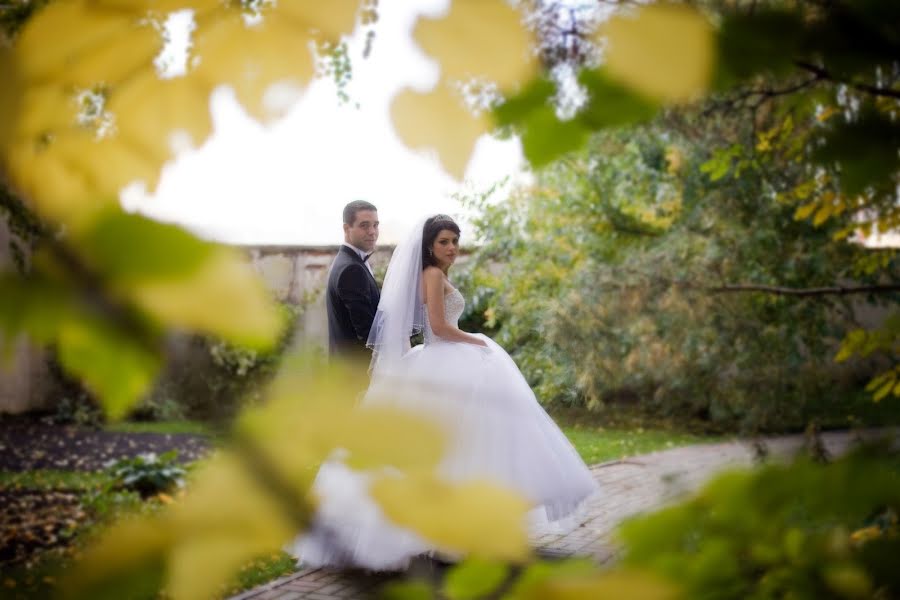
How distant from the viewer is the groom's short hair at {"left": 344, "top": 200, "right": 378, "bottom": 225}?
435 cm

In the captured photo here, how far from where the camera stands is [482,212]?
961cm

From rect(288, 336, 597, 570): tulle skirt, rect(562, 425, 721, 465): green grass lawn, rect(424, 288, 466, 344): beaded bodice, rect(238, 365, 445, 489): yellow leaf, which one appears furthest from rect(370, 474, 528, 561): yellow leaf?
rect(562, 425, 721, 465): green grass lawn

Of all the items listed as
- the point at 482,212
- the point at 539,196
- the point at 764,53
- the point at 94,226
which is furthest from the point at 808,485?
the point at 482,212

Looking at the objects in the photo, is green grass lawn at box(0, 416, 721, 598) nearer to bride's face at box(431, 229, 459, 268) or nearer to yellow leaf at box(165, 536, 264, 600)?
yellow leaf at box(165, 536, 264, 600)

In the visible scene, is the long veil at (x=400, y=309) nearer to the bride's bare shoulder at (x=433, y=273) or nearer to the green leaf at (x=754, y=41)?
the bride's bare shoulder at (x=433, y=273)

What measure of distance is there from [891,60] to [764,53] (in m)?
0.13

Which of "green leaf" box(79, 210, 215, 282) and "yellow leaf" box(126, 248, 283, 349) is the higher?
"green leaf" box(79, 210, 215, 282)

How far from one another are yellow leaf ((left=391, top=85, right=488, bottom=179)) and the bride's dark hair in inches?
153

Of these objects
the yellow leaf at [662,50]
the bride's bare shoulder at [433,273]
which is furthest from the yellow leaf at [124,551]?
the bride's bare shoulder at [433,273]

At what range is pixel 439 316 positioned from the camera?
169 inches

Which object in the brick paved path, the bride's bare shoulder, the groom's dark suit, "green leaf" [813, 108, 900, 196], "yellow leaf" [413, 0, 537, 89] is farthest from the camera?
the bride's bare shoulder

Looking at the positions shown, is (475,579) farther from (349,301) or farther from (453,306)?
(453,306)

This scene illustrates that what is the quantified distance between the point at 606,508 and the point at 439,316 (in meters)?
2.10

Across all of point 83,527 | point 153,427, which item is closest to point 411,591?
point 83,527
